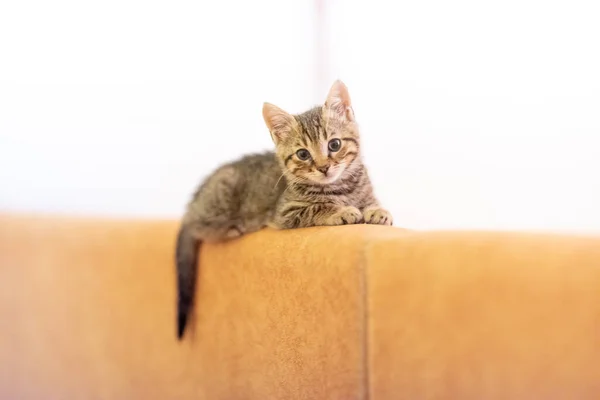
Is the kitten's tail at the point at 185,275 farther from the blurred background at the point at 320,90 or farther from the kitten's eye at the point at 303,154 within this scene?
the blurred background at the point at 320,90

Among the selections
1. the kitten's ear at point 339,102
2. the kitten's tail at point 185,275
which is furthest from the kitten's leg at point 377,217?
the kitten's tail at point 185,275

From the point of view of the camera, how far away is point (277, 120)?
1.38m

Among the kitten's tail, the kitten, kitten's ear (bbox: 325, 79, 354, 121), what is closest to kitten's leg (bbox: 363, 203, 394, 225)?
the kitten

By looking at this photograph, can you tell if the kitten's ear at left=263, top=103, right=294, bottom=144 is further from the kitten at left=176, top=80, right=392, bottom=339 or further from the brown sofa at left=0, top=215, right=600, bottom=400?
the brown sofa at left=0, top=215, right=600, bottom=400

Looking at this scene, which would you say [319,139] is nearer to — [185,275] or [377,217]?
[377,217]

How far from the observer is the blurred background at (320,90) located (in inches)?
53.9

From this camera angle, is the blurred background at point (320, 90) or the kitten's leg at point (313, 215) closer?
the kitten's leg at point (313, 215)

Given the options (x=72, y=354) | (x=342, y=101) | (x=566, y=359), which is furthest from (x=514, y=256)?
(x=72, y=354)

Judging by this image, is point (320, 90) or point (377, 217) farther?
point (320, 90)

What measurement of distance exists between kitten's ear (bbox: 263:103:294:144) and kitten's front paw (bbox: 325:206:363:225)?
286 millimetres

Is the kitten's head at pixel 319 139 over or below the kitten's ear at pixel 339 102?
below

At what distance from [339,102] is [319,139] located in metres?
0.13

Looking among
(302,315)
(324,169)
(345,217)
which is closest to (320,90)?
(324,169)

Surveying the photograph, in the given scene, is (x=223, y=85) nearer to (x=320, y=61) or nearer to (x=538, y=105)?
(x=320, y=61)
